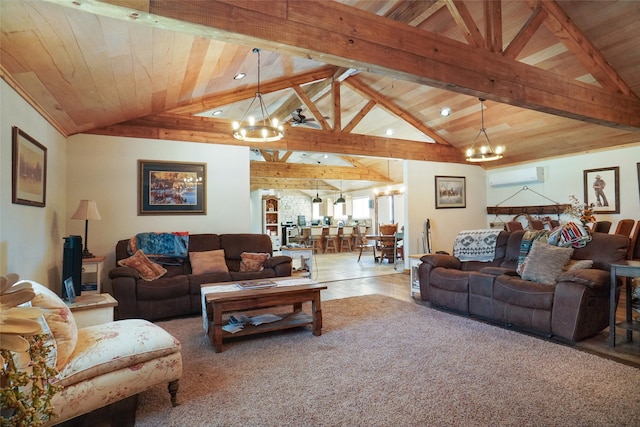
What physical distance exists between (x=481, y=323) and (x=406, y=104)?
14.9 feet

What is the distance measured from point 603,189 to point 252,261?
20.6ft

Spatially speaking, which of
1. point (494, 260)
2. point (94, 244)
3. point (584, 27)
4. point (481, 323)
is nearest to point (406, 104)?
point (584, 27)

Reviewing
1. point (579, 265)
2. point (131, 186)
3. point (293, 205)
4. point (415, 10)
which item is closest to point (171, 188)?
point (131, 186)

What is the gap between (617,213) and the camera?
19.6ft

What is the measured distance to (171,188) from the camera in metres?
5.25

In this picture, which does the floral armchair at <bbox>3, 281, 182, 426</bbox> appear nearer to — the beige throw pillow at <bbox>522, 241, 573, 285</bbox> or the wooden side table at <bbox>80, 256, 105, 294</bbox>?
the wooden side table at <bbox>80, 256, 105, 294</bbox>

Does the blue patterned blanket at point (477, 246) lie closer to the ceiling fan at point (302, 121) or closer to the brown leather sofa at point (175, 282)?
the brown leather sofa at point (175, 282)

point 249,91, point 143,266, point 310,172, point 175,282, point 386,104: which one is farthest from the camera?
point 310,172

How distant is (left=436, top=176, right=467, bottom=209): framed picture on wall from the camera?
7676 millimetres

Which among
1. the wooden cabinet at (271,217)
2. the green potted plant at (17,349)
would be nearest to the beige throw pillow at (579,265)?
the green potted plant at (17,349)

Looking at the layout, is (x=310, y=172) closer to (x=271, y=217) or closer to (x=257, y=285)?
(x=271, y=217)

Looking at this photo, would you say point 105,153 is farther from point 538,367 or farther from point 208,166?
point 538,367

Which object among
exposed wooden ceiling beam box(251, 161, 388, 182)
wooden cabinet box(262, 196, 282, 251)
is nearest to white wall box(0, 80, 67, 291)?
exposed wooden ceiling beam box(251, 161, 388, 182)

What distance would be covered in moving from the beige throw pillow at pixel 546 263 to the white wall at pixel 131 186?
402 cm
